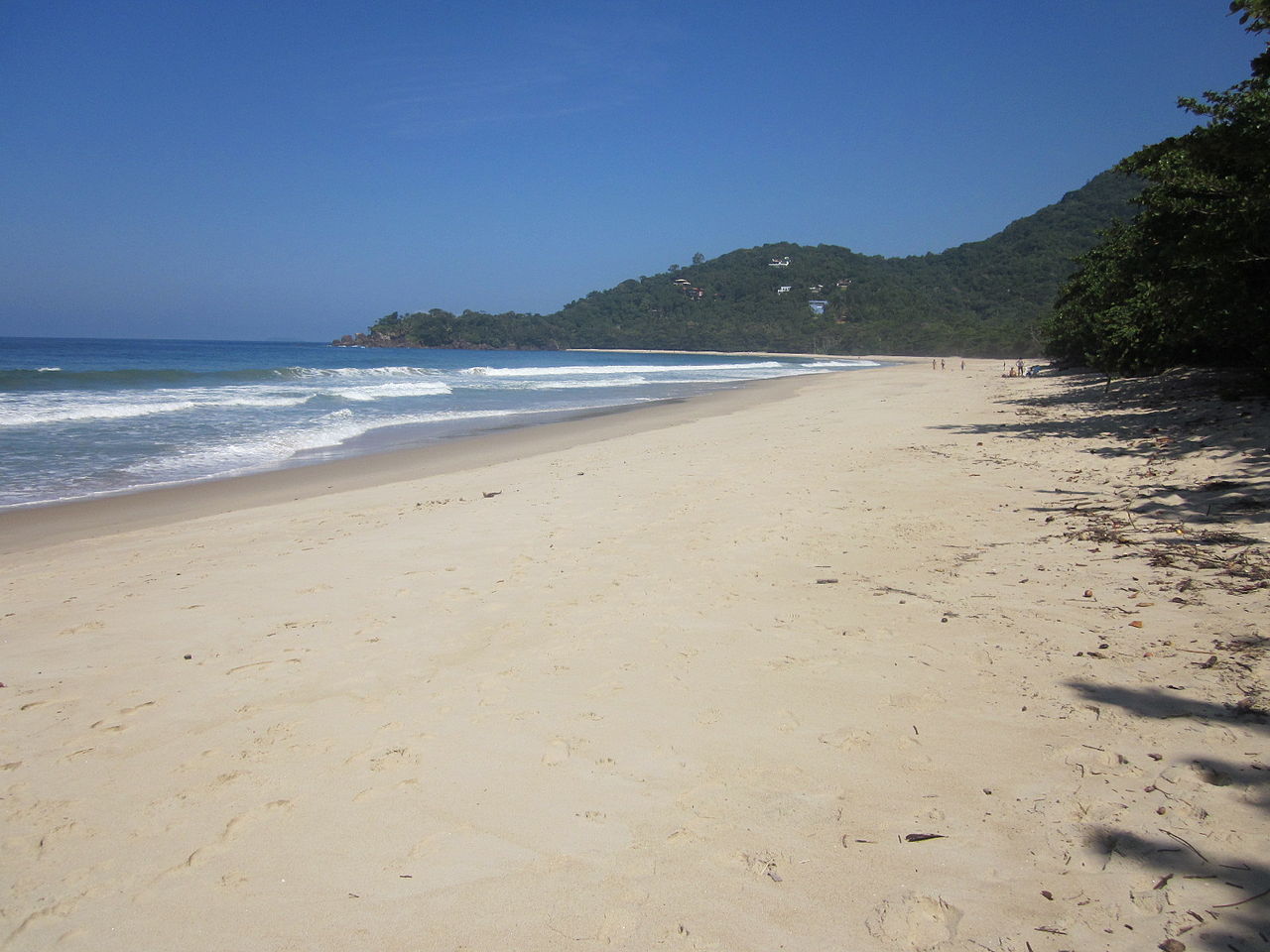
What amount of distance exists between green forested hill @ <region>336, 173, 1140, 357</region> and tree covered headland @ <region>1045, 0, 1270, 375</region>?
7085cm

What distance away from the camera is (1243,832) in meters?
2.04

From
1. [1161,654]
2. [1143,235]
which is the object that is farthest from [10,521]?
[1143,235]

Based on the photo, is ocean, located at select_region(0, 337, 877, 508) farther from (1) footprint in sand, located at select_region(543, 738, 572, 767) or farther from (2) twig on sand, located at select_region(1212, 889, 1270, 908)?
(2) twig on sand, located at select_region(1212, 889, 1270, 908)

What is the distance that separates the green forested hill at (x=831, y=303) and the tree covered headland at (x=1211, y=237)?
70.8 metres

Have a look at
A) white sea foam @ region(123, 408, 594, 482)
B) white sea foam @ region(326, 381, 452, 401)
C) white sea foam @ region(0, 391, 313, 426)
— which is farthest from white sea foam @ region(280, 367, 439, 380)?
white sea foam @ region(123, 408, 594, 482)

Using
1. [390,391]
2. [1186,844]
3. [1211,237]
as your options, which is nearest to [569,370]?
[390,391]

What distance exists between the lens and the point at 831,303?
13362 centimetres

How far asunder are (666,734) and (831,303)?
140 metres

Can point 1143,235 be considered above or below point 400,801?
above

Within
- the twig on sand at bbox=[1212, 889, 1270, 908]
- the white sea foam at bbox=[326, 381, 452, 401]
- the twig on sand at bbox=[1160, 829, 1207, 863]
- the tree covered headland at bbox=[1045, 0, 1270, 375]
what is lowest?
the white sea foam at bbox=[326, 381, 452, 401]

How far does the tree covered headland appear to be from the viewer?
7914 millimetres

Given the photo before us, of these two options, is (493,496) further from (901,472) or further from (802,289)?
(802,289)

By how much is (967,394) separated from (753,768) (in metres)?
19.6

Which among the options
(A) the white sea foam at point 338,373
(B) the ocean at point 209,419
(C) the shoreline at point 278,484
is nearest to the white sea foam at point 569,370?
(A) the white sea foam at point 338,373
